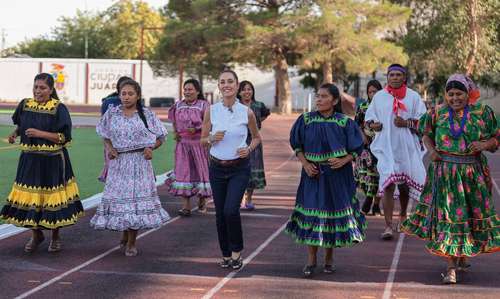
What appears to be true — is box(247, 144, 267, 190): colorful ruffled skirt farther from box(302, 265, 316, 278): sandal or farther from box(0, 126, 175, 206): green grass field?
box(302, 265, 316, 278): sandal

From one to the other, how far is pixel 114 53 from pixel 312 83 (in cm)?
3743

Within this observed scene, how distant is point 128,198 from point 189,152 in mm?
3392

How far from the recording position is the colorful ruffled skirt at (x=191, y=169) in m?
11.8

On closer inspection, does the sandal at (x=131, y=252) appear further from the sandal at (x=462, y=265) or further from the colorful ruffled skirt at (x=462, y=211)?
the sandal at (x=462, y=265)

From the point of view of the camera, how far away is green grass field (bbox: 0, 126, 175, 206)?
14.6 metres

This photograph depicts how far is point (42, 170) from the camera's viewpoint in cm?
862

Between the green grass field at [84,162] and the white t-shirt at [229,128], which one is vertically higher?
the white t-shirt at [229,128]

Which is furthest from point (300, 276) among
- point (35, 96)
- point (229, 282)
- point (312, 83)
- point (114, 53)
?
point (114, 53)

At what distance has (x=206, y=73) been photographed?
239ft

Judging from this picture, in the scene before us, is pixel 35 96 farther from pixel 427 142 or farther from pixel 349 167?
pixel 427 142

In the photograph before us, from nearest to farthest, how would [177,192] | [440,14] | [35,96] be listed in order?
[35,96] → [177,192] → [440,14]

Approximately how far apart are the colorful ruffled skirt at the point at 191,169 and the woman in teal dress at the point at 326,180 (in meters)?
4.10

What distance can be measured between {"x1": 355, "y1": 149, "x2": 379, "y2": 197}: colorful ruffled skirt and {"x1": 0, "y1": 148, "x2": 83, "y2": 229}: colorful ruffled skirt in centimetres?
412

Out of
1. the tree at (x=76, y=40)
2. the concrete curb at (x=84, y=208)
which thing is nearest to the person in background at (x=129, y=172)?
the concrete curb at (x=84, y=208)
